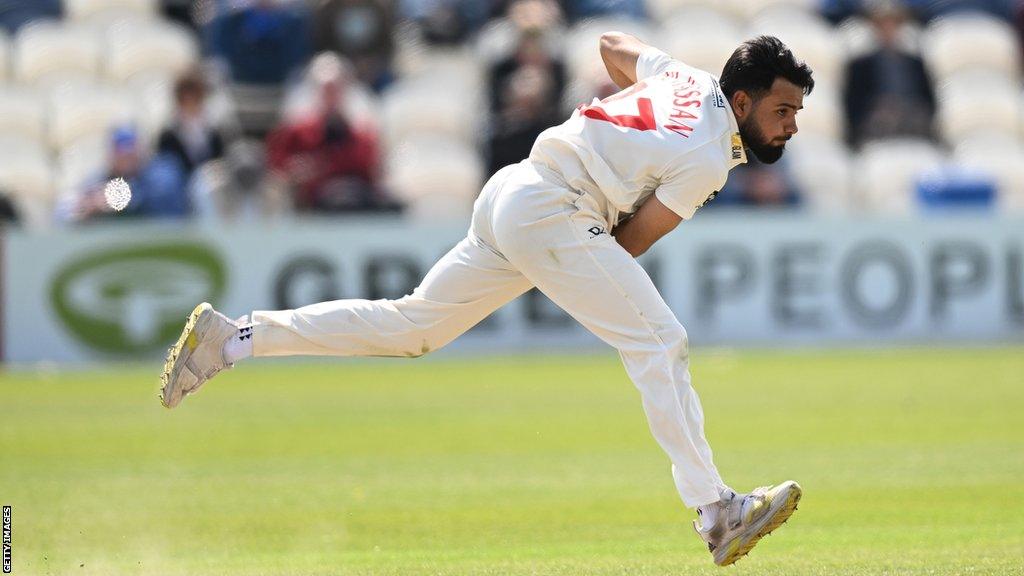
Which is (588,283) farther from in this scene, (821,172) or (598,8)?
(598,8)

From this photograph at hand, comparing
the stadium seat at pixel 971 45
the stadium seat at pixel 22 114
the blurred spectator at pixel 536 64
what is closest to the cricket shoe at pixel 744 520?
the blurred spectator at pixel 536 64

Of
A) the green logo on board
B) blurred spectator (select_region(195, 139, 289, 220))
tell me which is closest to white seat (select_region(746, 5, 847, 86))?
blurred spectator (select_region(195, 139, 289, 220))

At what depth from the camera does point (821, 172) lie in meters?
19.2

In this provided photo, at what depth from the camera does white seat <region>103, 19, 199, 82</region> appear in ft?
63.7

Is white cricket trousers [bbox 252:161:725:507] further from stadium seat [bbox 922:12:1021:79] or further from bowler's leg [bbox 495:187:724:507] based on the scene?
stadium seat [bbox 922:12:1021:79]

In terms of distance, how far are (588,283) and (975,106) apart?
15.9m

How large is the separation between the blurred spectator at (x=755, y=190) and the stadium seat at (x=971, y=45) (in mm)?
4423

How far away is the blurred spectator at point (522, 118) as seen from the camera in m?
17.9

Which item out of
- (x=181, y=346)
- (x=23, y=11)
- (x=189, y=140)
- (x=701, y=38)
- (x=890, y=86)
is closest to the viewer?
(x=181, y=346)

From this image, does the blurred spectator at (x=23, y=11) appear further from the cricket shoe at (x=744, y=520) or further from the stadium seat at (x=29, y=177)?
the cricket shoe at (x=744, y=520)

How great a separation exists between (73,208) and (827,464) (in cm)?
959

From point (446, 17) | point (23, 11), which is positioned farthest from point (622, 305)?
point (23, 11)

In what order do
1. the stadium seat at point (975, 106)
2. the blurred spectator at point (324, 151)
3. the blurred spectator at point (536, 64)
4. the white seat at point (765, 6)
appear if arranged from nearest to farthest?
the blurred spectator at point (324, 151) → the blurred spectator at point (536, 64) → the stadium seat at point (975, 106) → the white seat at point (765, 6)

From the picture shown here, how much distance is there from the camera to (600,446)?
398 inches
